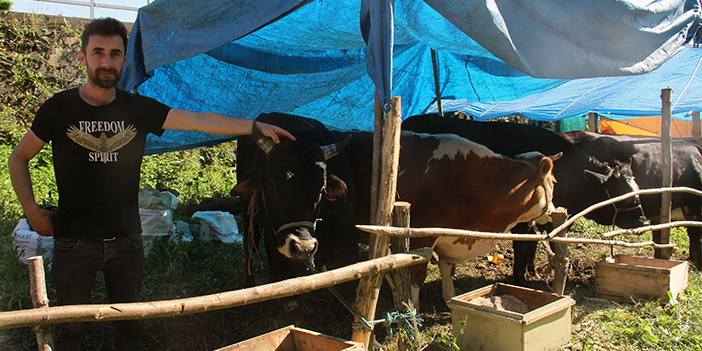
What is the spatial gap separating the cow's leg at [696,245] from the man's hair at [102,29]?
6.94 meters

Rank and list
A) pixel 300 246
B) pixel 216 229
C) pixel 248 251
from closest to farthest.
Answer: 1. pixel 300 246
2. pixel 248 251
3. pixel 216 229

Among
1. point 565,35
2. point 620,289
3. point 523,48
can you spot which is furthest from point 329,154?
point 620,289

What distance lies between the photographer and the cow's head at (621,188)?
5512 mm

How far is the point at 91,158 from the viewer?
2.39m

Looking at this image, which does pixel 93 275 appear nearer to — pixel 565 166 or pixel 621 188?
pixel 565 166

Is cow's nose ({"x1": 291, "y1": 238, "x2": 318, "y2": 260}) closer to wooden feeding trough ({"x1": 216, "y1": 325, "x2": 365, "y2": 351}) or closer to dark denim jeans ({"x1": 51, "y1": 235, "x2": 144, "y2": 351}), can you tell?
wooden feeding trough ({"x1": 216, "y1": 325, "x2": 365, "y2": 351})

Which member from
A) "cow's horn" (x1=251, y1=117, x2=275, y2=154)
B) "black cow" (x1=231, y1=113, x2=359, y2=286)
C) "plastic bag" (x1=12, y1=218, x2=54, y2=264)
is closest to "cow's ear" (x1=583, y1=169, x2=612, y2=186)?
"black cow" (x1=231, y1=113, x2=359, y2=286)

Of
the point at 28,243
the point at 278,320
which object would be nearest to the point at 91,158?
the point at 278,320

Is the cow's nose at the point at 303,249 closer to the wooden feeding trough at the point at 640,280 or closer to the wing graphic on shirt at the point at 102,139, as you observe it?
the wing graphic on shirt at the point at 102,139

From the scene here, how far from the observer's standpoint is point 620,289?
4.77m

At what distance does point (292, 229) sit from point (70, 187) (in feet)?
4.37

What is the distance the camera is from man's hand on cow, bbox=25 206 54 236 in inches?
93.0

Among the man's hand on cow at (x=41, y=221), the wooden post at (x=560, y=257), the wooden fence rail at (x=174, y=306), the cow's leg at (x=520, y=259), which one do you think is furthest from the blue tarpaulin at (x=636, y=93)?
the man's hand on cow at (x=41, y=221)

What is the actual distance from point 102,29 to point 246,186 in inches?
55.2
